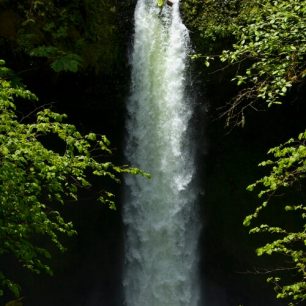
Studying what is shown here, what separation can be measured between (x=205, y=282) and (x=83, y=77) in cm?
575

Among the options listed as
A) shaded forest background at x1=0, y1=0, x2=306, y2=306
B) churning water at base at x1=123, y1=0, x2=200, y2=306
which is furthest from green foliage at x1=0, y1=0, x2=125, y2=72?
churning water at base at x1=123, y1=0, x2=200, y2=306

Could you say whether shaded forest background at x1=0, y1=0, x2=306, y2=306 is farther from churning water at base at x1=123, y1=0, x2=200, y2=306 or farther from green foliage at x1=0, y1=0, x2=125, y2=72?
churning water at base at x1=123, y1=0, x2=200, y2=306

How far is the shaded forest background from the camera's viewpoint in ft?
34.4

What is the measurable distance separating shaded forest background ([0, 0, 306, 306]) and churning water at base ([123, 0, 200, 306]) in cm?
31

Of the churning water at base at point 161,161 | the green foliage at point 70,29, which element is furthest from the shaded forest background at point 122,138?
the churning water at base at point 161,161

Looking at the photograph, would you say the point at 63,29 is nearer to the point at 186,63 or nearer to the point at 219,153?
the point at 186,63

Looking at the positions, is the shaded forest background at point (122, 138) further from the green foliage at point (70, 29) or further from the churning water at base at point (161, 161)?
the churning water at base at point (161, 161)

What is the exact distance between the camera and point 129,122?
11062mm

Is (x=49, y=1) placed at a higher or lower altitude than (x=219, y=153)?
higher

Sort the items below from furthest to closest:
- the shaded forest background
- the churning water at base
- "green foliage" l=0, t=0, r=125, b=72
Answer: the churning water at base → the shaded forest background → "green foliage" l=0, t=0, r=125, b=72

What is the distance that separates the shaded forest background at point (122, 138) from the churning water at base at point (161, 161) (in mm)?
308

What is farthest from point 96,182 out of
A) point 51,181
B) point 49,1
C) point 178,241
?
point 51,181

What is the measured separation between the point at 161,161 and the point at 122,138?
45.7 inches

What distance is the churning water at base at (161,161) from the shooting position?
10.8 meters
